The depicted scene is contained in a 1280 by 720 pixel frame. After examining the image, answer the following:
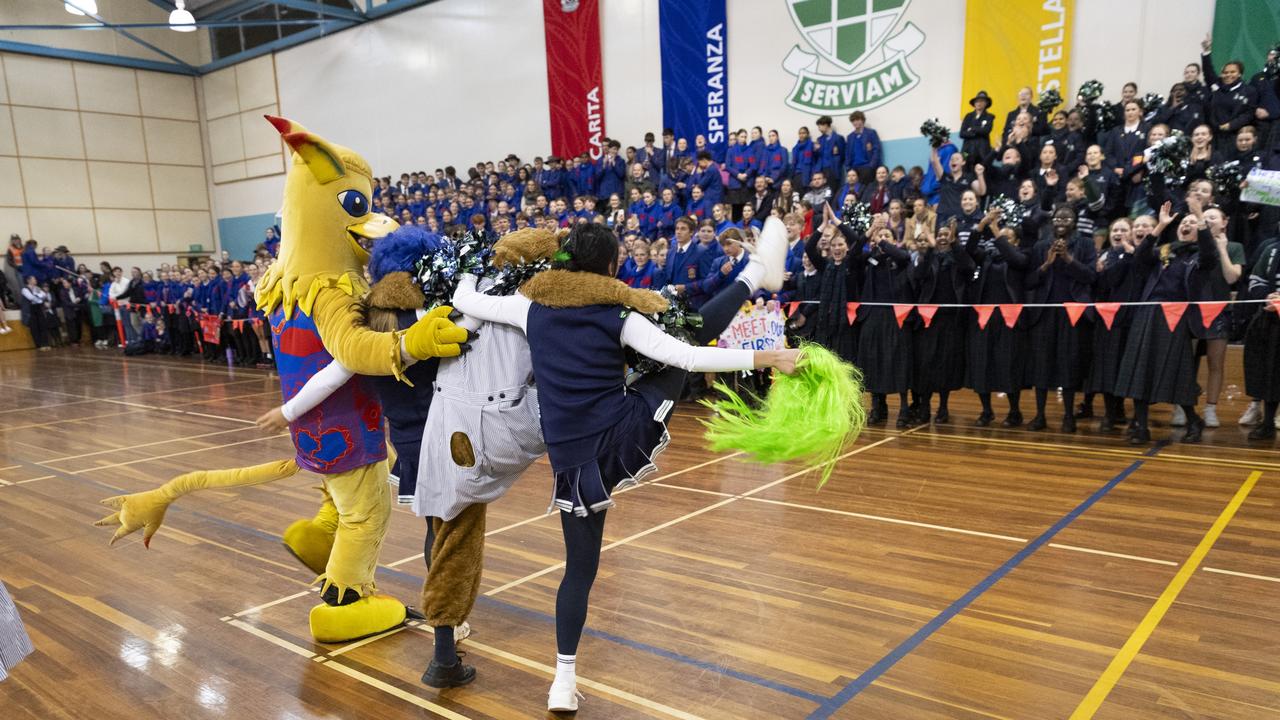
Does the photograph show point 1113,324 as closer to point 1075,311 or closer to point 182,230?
point 1075,311

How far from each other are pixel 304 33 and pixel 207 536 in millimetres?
18994

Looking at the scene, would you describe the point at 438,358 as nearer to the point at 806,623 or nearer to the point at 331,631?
the point at 331,631

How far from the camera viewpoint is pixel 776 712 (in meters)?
2.79

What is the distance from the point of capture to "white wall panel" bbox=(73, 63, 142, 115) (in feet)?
70.0

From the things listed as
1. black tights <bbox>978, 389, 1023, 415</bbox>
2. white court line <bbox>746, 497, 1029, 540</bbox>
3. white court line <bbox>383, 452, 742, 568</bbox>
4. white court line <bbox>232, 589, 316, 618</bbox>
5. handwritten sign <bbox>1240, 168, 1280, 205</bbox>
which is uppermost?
handwritten sign <bbox>1240, 168, 1280, 205</bbox>

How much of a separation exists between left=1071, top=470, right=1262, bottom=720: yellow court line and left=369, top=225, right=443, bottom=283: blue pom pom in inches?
109

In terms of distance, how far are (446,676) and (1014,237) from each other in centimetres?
605

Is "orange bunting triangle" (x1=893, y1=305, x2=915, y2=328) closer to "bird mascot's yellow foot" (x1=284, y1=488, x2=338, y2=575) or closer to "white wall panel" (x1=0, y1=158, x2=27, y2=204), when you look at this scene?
"bird mascot's yellow foot" (x1=284, y1=488, x2=338, y2=575)

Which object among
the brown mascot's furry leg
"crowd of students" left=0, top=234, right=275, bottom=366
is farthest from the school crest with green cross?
the brown mascot's furry leg

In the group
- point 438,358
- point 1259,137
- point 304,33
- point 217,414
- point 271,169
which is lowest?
point 217,414

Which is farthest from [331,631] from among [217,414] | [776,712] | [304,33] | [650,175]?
[304,33]

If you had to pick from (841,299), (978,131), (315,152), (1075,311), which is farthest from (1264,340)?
(315,152)

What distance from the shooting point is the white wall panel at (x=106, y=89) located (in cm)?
2133

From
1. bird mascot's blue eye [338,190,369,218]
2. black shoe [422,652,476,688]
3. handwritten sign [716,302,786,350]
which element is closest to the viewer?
black shoe [422,652,476,688]
